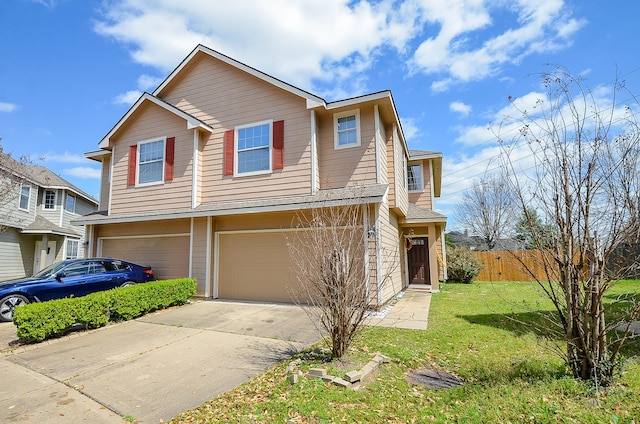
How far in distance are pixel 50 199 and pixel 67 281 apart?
52.5 ft

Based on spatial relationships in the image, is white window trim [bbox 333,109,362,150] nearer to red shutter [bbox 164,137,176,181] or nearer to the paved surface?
the paved surface

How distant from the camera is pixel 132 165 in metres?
12.2

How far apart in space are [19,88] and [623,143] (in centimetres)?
1770

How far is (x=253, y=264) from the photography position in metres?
10.5

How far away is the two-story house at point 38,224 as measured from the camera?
17.1m

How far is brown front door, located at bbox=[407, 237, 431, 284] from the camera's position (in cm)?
1605

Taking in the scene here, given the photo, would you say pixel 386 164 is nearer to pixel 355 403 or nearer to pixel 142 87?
pixel 355 403

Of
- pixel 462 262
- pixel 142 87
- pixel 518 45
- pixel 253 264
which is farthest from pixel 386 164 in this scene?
pixel 142 87

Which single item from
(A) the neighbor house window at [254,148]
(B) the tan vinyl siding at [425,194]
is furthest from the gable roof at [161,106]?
(B) the tan vinyl siding at [425,194]

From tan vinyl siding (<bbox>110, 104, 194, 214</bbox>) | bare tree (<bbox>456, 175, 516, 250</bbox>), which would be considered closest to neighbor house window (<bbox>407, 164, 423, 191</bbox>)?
tan vinyl siding (<bbox>110, 104, 194, 214</bbox>)

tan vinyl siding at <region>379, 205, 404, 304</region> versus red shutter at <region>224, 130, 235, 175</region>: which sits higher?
red shutter at <region>224, 130, 235, 175</region>

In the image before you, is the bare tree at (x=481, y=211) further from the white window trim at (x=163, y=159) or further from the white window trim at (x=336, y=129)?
the white window trim at (x=163, y=159)

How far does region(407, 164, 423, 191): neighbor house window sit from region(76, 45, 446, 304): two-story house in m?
4.18

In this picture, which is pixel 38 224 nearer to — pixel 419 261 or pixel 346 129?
pixel 346 129
